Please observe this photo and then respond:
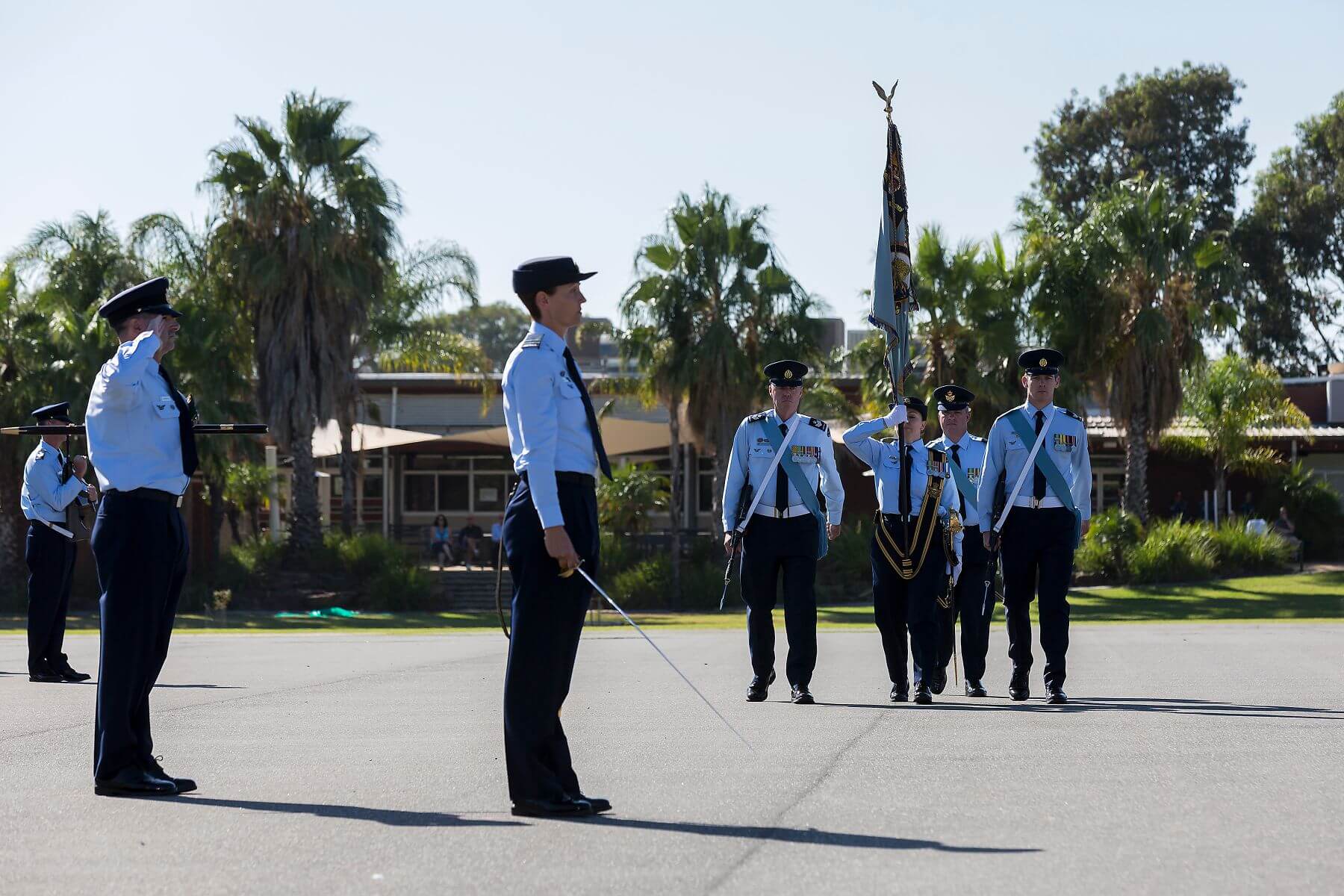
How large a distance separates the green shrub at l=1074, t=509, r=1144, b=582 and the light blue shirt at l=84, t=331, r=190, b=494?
27827mm

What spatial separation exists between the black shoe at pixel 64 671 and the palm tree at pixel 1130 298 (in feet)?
80.1

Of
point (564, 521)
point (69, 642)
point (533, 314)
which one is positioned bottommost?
point (69, 642)

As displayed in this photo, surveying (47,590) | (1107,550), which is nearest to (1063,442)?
(47,590)

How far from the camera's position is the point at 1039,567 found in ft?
34.5

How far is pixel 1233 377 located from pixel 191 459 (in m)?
36.5

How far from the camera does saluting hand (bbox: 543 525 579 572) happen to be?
582 centimetres

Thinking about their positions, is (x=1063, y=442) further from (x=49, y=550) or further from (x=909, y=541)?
(x=49, y=550)

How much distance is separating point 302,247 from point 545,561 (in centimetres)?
2800

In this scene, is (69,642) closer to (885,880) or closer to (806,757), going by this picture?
(806,757)

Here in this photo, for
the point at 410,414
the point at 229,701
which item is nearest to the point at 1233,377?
the point at 410,414

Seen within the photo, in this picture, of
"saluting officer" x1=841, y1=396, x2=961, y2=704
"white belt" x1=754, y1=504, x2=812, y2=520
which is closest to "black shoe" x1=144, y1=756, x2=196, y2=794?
"white belt" x1=754, y1=504, x2=812, y2=520

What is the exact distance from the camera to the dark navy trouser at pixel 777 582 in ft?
33.0

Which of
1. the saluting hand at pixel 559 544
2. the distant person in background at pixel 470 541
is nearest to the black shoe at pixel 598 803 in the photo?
the saluting hand at pixel 559 544

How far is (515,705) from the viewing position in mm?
5965
